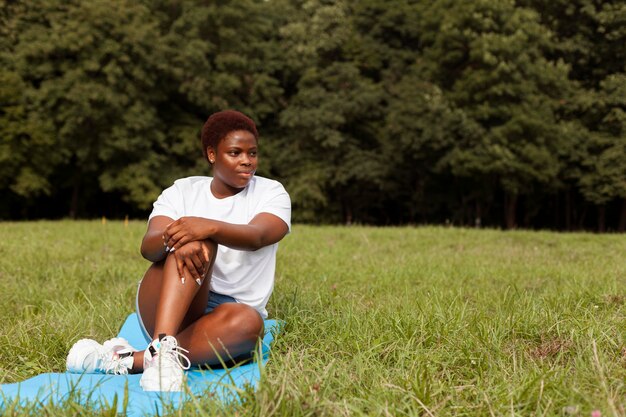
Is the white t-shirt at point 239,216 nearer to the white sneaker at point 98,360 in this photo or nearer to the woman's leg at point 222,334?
the woman's leg at point 222,334

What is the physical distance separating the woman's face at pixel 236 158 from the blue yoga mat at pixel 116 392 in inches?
39.4

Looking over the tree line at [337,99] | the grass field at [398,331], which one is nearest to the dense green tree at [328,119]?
the tree line at [337,99]

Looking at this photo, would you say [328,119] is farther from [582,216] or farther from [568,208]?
[582,216]

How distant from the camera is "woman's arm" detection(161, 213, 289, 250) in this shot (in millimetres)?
2752

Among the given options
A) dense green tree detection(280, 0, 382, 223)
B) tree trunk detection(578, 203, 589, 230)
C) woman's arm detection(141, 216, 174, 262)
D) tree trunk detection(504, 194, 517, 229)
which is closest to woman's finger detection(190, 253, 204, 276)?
woman's arm detection(141, 216, 174, 262)

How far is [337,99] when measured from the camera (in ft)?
83.4

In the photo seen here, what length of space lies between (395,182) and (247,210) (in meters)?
24.1

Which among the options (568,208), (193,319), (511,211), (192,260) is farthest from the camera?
(568,208)

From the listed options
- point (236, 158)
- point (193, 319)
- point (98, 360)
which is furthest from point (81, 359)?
point (236, 158)

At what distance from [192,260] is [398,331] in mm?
1195

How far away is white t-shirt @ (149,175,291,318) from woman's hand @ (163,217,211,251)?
40cm

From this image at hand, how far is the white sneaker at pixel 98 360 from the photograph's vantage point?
2.89 meters

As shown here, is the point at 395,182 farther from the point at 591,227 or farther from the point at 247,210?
the point at 247,210

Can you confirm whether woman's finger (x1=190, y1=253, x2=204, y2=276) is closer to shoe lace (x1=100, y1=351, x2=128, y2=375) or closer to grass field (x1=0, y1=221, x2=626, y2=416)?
grass field (x1=0, y1=221, x2=626, y2=416)
